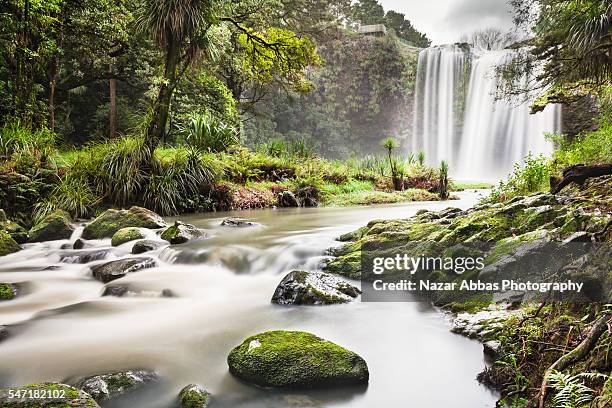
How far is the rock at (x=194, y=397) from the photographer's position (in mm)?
2279

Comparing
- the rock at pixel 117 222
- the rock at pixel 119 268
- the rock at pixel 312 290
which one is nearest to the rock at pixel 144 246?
the rock at pixel 119 268

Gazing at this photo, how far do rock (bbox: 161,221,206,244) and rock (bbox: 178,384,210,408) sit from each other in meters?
3.85

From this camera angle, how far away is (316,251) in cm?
521

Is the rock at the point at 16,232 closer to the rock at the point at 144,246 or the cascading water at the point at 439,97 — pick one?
the rock at the point at 144,246

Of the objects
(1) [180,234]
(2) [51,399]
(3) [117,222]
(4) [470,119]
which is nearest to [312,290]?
(2) [51,399]

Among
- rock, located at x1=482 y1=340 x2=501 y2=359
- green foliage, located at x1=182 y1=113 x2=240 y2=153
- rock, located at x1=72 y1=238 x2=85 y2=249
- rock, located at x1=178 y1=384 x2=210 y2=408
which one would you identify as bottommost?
rock, located at x1=178 y1=384 x2=210 y2=408

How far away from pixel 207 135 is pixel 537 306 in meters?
10.8

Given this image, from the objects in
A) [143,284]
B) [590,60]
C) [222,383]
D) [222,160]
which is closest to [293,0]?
[222,160]

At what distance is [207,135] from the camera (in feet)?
40.0

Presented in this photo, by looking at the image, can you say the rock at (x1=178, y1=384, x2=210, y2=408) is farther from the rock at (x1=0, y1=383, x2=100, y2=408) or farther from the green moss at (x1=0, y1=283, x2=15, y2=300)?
the green moss at (x1=0, y1=283, x2=15, y2=300)

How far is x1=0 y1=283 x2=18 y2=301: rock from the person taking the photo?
4098 millimetres

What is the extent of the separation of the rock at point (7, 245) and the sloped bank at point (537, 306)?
4.59 m

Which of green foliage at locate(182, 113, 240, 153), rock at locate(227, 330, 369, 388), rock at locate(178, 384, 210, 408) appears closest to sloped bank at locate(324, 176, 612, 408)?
rock at locate(227, 330, 369, 388)

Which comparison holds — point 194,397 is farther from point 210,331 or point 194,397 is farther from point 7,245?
point 7,245
